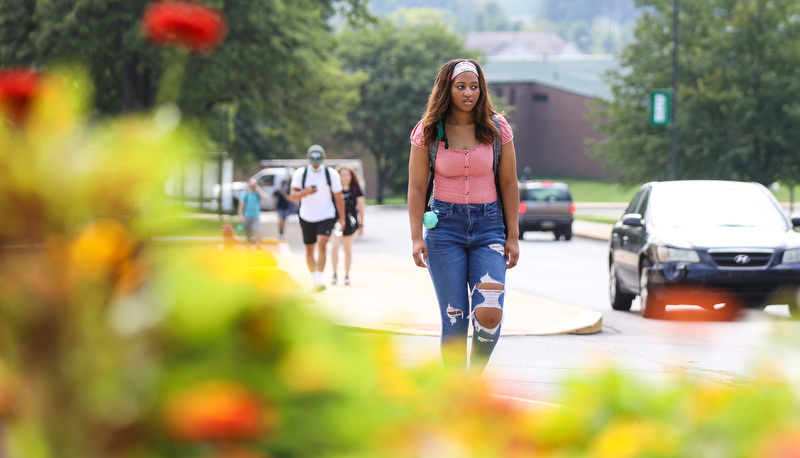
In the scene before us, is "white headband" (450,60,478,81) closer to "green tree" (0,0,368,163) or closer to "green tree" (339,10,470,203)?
"green tree" (0,0,368,163)

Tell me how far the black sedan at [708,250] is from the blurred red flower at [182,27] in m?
10.5

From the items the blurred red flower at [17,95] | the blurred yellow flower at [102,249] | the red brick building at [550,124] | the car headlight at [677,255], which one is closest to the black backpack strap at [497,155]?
the blurred red flower at [17,95]

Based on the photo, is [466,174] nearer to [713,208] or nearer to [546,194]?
[713,208]

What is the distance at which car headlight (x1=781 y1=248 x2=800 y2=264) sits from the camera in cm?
1204

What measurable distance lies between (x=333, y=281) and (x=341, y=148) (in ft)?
198

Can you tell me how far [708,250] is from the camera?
1199 cm

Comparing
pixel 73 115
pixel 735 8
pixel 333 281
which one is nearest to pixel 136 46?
pixel 333 281

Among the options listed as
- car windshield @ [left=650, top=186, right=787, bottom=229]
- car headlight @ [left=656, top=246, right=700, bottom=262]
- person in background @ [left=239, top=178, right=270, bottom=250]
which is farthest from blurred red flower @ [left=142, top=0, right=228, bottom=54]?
person in background @ [left=239, top=178, right=270, bottom=250]

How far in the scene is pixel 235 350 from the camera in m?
1.15

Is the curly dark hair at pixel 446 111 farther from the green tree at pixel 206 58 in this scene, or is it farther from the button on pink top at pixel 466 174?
the green tree at pixel 206 58

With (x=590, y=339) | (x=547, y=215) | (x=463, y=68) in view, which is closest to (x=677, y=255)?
(x=590, y=339)

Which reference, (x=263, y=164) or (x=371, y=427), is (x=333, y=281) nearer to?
(x=371, y=427)

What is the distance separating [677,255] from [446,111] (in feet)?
22.4

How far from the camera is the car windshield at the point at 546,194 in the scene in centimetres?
3297
